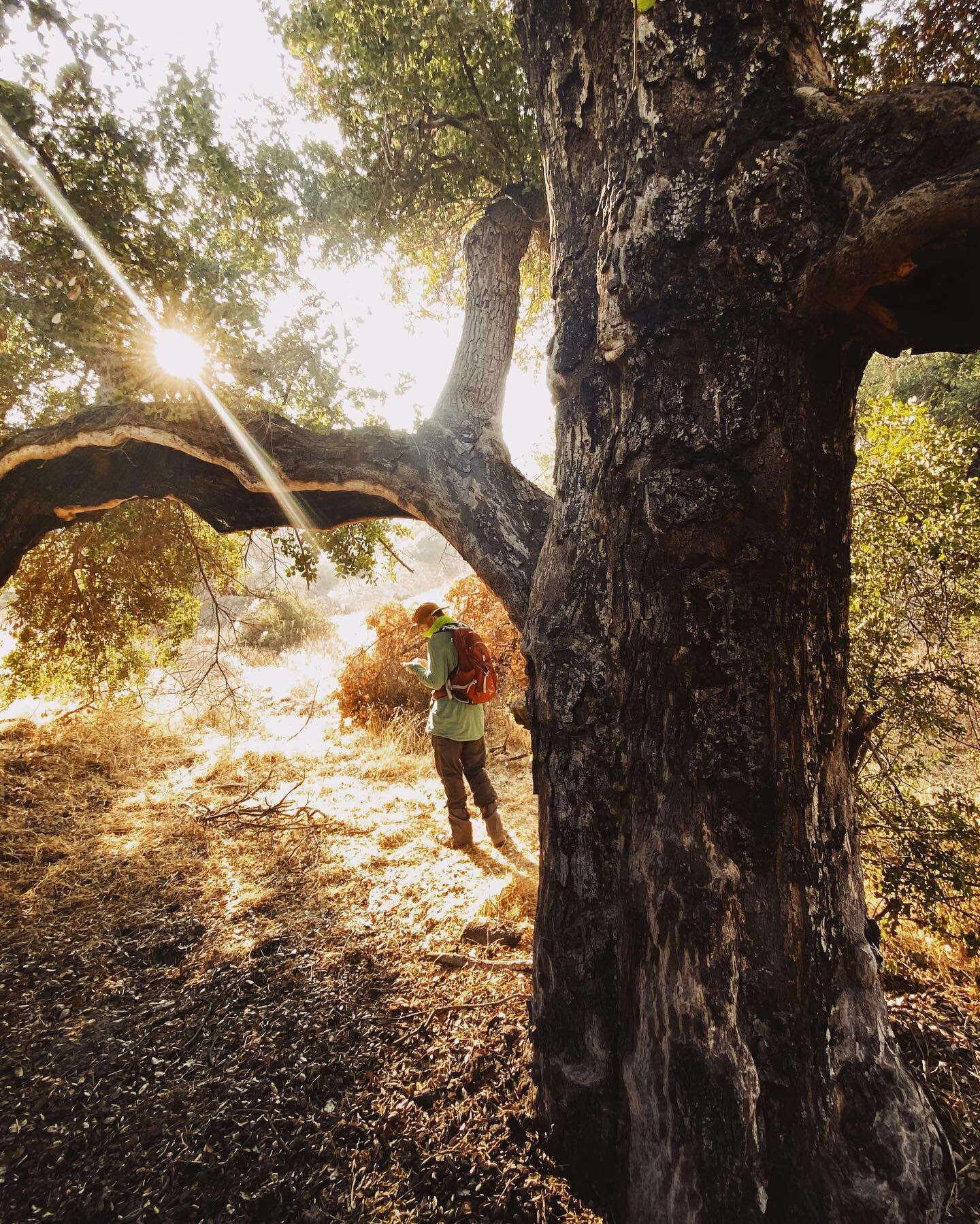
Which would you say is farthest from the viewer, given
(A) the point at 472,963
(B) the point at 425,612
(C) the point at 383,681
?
(C) the point at 383,681

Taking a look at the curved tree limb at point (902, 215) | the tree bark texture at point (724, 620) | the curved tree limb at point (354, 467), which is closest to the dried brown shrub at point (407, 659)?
the curved tree limb at point (354, 467)

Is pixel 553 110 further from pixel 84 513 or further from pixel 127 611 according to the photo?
pixel 127 611

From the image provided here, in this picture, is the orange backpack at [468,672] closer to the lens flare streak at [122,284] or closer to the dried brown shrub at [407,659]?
the lens flare streak at [122,284]

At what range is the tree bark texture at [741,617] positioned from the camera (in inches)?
59.4

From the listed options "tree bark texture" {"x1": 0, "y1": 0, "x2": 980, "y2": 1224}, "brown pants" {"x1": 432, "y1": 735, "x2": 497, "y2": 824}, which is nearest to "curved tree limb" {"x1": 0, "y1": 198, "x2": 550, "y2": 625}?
"tree bark texture" {"x1": 0, "y1": 0, "x2": 980, "y2": 1224}

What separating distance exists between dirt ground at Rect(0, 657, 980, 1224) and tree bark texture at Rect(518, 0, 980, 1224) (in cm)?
56

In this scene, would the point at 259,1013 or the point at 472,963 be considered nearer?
the point at 259,1013

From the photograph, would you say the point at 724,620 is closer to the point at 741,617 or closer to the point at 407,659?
the point at 741,617

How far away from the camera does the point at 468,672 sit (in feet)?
15.5

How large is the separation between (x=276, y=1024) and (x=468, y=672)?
2.68 m

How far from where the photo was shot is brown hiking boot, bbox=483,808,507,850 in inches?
190

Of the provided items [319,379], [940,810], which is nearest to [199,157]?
[319,379]

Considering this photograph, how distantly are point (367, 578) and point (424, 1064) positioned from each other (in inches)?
169

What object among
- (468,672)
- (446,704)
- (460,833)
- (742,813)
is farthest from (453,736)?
(742,813)
